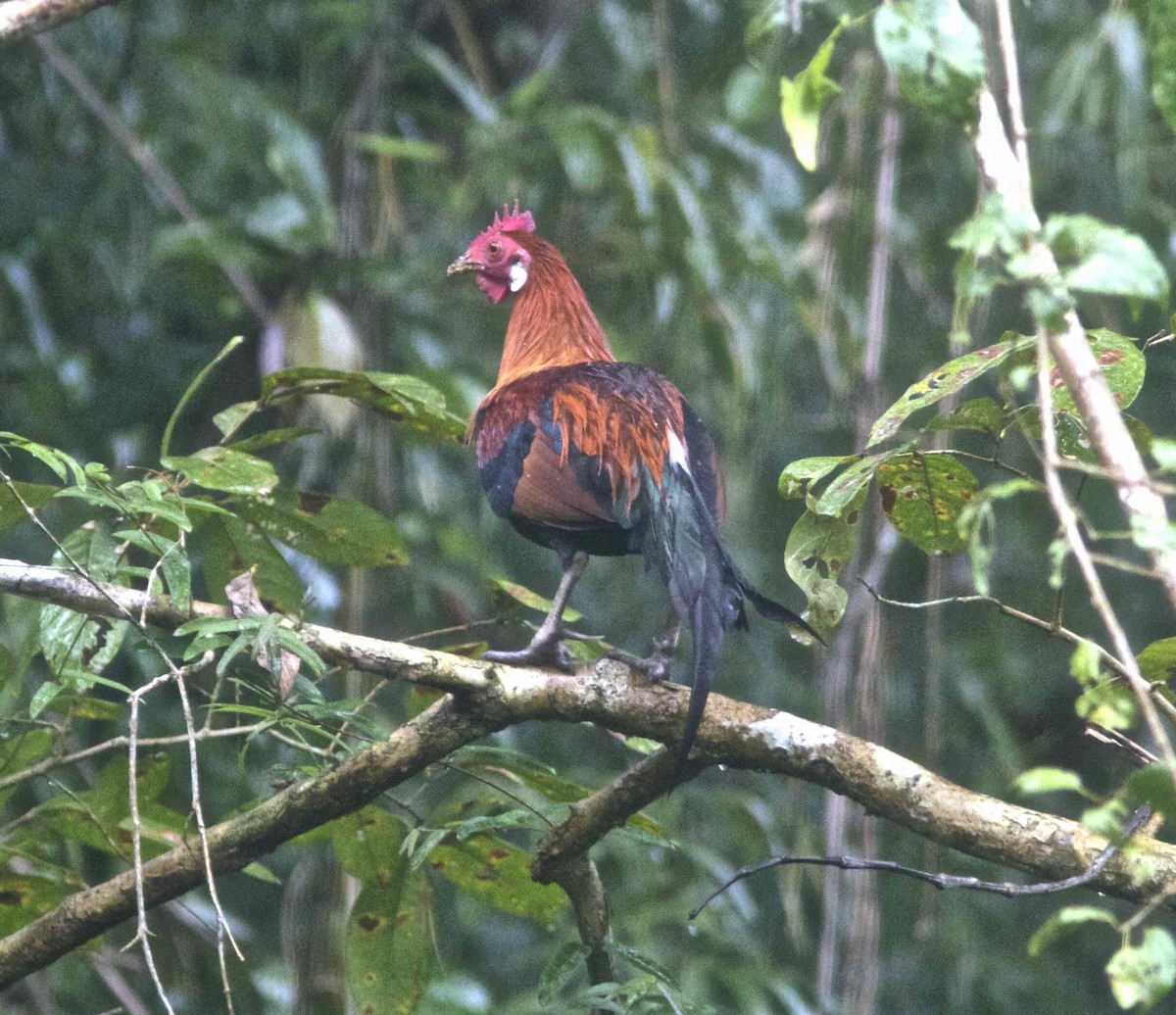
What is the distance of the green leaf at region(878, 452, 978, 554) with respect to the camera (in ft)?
6.96

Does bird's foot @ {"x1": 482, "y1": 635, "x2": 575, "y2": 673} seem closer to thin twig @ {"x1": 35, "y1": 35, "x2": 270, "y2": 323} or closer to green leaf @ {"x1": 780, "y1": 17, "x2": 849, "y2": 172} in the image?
green leaf @ {"x1": 780, "y1": 17, "x2": 849, "y2": 172}

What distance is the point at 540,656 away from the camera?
2445 mm

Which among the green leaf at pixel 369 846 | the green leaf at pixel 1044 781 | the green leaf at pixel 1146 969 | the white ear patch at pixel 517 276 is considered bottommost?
the green leaf at pixel 369 846

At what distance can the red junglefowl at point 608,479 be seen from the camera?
245cm

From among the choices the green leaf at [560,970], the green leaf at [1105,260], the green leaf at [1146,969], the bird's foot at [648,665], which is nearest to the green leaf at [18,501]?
the bird's foot at [648,665]

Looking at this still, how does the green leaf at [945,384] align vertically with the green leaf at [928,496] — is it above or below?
above

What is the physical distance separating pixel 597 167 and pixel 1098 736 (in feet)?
9.02

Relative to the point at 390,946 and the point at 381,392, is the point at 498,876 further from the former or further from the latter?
the point at 381,392

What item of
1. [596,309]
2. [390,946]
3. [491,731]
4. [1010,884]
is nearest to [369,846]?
[390,946]

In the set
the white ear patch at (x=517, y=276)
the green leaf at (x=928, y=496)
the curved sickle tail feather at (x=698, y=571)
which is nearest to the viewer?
the green leaf at (x=928, y=496)

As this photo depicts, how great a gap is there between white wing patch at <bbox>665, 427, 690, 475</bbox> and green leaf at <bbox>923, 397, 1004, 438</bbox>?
2.46 ft

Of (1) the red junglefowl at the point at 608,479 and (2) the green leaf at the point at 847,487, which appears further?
(1) the red junglefowl at the point at 608,479

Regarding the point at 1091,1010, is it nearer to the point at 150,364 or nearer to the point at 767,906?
the point at 767,906

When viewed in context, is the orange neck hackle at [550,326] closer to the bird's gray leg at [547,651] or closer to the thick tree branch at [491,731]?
the bird's gray leg at [547,651]
